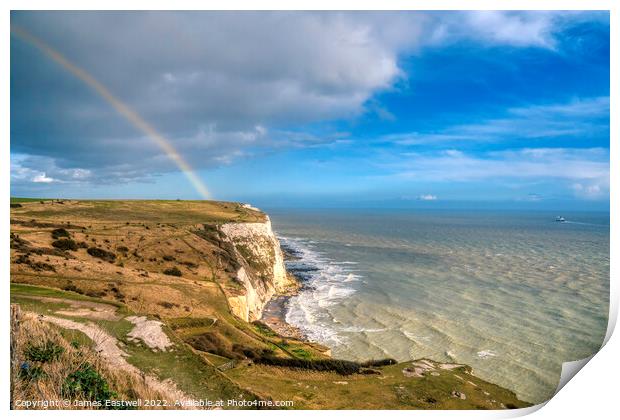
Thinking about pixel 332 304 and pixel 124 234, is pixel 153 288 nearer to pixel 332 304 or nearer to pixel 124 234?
pixel 124 234

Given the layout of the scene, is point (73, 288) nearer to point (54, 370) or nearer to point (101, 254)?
point (101, 254)

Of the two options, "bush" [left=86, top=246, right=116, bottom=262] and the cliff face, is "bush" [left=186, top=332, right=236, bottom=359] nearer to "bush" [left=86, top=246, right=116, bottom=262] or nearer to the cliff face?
the cliff face

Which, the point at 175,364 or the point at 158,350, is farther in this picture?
the point at 158,350

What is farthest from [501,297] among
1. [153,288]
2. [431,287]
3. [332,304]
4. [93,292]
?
[93,292]

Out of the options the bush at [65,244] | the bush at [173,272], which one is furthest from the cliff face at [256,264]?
the bush at [65,244]

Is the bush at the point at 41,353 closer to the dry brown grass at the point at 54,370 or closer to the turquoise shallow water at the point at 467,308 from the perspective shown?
the dry brown grass at the point at 54,370

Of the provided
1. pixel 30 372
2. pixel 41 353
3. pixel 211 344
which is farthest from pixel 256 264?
pixel 30 372
